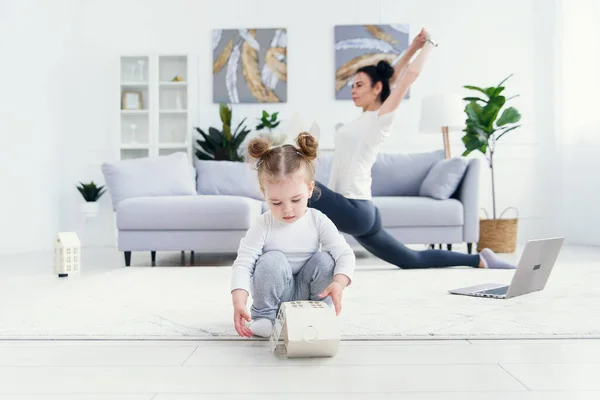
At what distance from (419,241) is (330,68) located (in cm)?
247

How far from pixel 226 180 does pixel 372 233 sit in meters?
1.83

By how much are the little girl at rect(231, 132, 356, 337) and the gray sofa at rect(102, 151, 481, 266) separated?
2.07m

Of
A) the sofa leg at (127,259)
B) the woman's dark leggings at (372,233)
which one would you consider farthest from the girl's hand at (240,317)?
the sofa leg at (127,259)

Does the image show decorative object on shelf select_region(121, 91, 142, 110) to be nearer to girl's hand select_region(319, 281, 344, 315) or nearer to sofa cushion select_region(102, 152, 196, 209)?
sofa cushion select_region(102, 152, 196, 209)

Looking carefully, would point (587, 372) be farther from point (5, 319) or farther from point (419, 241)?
point (419, 241)

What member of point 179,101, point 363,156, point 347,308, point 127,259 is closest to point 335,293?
point 347,308

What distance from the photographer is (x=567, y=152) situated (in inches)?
214

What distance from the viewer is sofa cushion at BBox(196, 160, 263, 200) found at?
454cm

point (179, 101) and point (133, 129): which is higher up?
point (179, 101)

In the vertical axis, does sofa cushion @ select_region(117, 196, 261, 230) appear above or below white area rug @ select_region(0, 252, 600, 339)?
above

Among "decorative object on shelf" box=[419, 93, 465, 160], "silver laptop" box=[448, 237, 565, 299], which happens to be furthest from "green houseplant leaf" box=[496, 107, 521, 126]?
"silver laptop" box=[448, 237, 565, 299]

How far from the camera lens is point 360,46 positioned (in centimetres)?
584

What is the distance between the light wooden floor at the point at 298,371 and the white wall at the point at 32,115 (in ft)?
12.1

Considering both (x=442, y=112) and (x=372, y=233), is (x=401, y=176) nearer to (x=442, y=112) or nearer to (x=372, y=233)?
(x=442, y=112)
